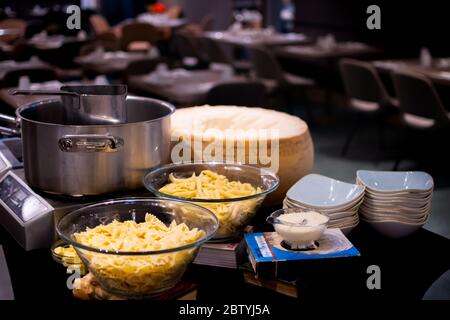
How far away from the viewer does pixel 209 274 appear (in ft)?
3.68

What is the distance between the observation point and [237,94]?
3350 millimetres

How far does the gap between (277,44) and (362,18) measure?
945mm

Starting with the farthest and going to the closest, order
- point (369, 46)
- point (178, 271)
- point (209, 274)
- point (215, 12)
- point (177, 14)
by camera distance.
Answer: point (177, 14)
point (215, 12)
point (369, 46)
point (209, 274)
point (178, 271)

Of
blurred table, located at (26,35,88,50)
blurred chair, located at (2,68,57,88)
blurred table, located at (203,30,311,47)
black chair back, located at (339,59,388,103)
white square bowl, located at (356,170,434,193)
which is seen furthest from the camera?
blurred table, located at (203,30,311,47)

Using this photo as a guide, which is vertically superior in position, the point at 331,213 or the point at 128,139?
the point at 128,139

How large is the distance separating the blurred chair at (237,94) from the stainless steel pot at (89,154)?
1.97m

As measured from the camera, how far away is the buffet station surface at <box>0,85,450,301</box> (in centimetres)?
104

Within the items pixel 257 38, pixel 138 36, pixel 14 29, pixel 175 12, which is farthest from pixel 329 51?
pixel 175 12

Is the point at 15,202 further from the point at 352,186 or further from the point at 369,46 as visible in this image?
the point at 369,46

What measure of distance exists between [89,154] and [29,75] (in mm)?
2954

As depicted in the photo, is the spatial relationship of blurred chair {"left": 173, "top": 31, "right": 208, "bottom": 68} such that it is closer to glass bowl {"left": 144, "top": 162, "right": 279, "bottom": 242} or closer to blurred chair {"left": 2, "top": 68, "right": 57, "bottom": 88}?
blurred chair {"left": 2, "top": 68, "right": 57, "bottom": 88}

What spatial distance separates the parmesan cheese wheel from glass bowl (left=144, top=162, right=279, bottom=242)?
0.06 metres

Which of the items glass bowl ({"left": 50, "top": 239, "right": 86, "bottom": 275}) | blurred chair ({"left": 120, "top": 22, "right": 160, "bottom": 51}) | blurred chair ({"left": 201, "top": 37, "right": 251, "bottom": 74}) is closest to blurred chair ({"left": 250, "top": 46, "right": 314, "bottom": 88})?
blurred chair ({"left": 201, "top": 37, "right": 251, "bottom": 74})
